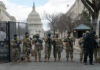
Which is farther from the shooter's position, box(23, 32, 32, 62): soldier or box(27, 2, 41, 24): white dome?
box(27, 2, 41, 24): white dome

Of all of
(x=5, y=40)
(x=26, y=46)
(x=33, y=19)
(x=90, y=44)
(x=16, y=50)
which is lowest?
(x=16, y=50)

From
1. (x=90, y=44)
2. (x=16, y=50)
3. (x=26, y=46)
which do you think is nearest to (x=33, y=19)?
(x=26, y=46)

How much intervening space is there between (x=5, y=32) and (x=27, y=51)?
1.71 metres

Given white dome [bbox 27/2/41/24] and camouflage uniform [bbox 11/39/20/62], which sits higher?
white dome [bbox 27/2/41/24]

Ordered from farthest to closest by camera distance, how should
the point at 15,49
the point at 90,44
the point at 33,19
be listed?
the point at 33,19, the point at 15,49, the point at 90,44

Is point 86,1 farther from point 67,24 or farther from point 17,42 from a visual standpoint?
point 67,24

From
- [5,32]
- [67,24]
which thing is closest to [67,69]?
[5,32]

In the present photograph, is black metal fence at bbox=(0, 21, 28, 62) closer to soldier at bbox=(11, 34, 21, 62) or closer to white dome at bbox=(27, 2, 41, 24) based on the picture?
soldier at bbox=(11, 34, 21, 62)

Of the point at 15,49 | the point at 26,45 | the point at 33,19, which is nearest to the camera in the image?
the point at 15,49

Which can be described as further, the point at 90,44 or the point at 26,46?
the point at 26,46

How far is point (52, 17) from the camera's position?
213ft

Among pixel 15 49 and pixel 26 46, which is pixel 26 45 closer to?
pixel 26 46

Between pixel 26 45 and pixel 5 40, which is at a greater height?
pixel 5 40

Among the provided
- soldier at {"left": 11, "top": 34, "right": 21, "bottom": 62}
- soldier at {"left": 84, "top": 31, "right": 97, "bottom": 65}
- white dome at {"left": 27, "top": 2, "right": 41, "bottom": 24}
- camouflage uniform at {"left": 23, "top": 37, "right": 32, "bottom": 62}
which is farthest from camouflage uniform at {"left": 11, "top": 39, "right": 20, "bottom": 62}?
white dome at {"left": 27, "top": 2, "right": 41, "bottom": 24}
